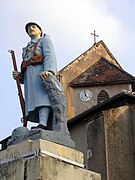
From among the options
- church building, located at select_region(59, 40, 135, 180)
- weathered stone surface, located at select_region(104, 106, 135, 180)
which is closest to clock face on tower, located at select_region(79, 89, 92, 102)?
church building, located at select_region(59, 40, 135, 180)

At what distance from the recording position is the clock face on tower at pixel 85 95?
894 inches

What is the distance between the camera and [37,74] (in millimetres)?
7238

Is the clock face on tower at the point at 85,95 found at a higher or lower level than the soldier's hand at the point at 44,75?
higher

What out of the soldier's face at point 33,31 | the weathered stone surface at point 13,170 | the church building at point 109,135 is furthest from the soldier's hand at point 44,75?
the church building at point 109,135

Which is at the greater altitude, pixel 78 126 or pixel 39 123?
pixel 78 126

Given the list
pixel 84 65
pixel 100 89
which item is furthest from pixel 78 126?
pixel 84 65

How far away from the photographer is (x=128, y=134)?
14203mm

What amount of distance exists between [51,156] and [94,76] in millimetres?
17430

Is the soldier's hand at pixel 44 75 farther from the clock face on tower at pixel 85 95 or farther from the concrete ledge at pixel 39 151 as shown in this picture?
the clock face on tower at pixel 85 95

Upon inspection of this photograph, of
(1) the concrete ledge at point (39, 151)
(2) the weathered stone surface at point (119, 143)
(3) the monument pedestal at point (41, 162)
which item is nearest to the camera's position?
(3) the monument pedestal at point (41, 162)

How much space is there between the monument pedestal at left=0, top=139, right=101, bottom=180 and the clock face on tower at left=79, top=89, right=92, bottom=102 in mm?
15984

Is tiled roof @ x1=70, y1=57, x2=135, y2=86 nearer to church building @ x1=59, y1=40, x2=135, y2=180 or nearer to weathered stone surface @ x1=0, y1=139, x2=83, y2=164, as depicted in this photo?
church building @ x1=59, y1=40, x2=135, y2=180

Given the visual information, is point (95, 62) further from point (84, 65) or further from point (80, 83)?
point (80, 83)

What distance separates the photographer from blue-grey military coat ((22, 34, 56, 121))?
278 inches
